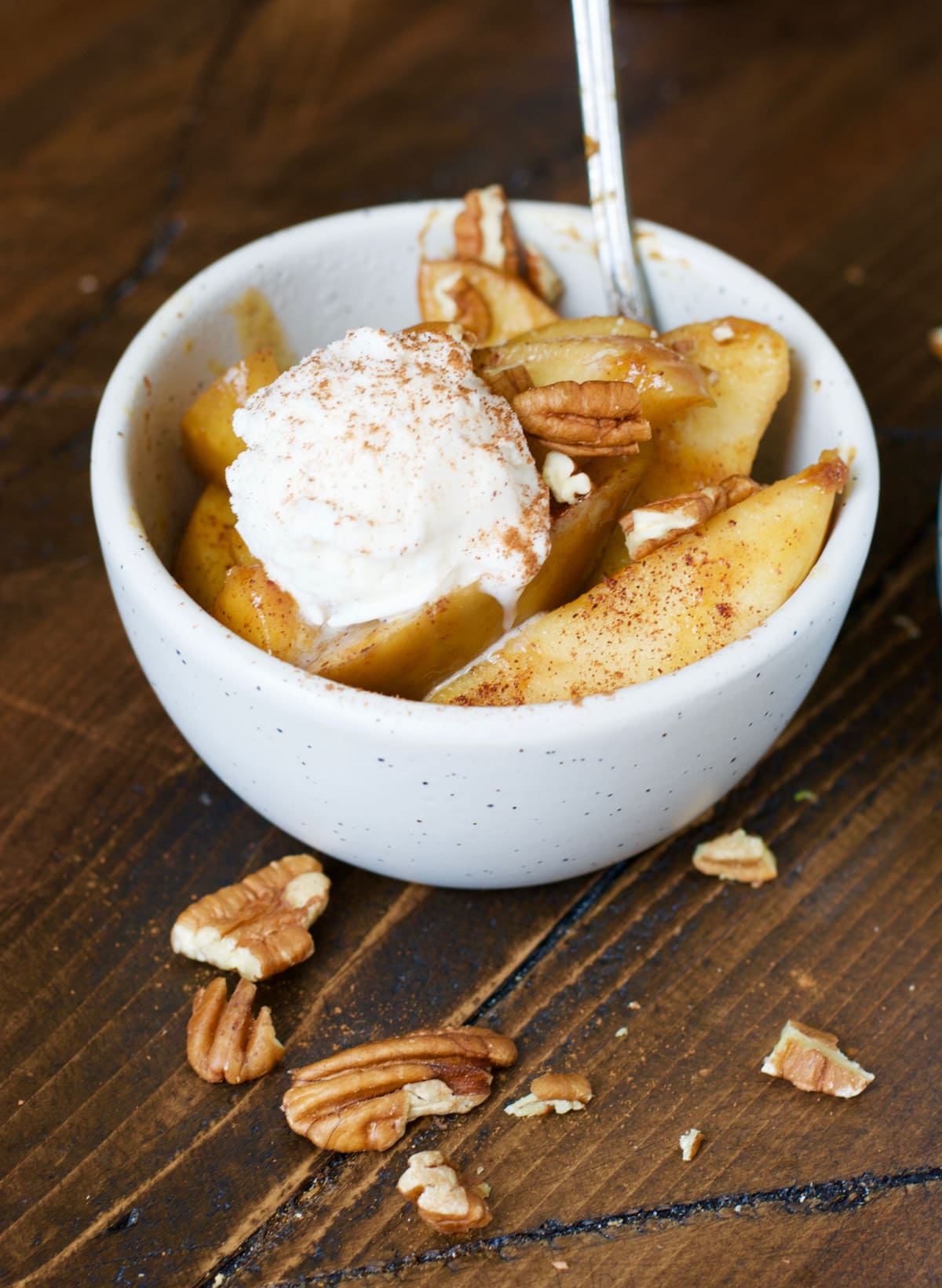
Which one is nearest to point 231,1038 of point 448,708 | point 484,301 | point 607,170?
point 448,708

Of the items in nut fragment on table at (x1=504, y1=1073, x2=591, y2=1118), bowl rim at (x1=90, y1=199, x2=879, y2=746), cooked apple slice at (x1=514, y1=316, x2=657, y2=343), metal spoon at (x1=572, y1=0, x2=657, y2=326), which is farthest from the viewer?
metal spoon at (x1=572, y1=0, x2=657, y2=326)

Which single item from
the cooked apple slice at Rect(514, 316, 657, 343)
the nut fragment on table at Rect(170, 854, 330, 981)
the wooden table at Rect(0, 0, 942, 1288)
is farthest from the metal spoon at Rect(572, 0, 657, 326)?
the nut fragment on table at Rect(170, 854, 330, 981)

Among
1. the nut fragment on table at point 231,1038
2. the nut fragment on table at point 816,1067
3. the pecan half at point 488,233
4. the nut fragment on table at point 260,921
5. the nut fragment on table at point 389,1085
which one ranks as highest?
the pecan half at point 488,233

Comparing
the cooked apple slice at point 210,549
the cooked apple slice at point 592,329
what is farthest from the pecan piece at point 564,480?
the cooked apple slice at point 210,549

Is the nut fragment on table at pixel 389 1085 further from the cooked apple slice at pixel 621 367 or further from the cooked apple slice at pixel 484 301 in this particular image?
the cooked apple slice at pixel 484 301

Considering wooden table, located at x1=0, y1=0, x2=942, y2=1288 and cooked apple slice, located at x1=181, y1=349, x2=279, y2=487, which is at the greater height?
Answer: cooked apple slice, located at x1=181, y1=349, x2=279, y2=487

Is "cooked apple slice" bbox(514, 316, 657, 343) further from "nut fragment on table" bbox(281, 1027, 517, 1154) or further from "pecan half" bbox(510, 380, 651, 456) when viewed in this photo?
"nut fragment on table" bbox(281, 1027, 517, 1154)

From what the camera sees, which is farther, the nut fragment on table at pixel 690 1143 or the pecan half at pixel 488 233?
the pecan half at pixel 488 233
